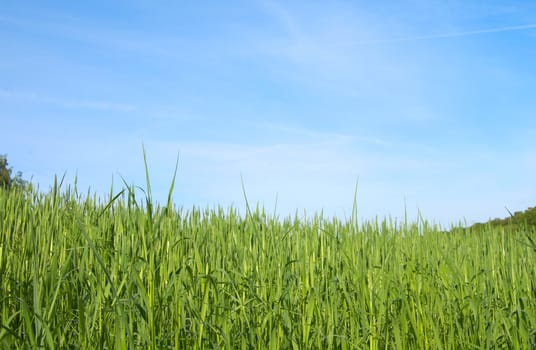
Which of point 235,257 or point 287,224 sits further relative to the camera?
point 287,224

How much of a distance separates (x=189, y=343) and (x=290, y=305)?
677 millimetres

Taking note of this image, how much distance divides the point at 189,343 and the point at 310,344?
0.65 meters

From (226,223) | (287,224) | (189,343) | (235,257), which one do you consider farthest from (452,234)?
(189,343)

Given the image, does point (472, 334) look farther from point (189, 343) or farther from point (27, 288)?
point (27, 288)

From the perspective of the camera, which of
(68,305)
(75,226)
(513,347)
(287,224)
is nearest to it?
(68,305)

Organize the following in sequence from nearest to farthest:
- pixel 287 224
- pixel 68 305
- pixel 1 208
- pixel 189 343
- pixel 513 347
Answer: pixel 189 343
pixel 68 305
pixel 513 347
pixel 1 208
pixel 287 224

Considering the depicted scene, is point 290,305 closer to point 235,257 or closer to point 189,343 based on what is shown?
point 189,343

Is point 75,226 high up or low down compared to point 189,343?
up

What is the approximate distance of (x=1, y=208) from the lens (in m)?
5.59

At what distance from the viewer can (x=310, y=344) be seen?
108 inches

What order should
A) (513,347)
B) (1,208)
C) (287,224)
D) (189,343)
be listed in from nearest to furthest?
(189,343) < (513,347) < (1,208) < (287,224)

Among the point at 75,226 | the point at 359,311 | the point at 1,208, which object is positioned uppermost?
the point at 1,208

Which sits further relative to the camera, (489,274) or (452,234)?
(452,234)

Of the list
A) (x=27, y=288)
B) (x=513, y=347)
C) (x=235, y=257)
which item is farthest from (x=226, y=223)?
(x=513, y=347)
